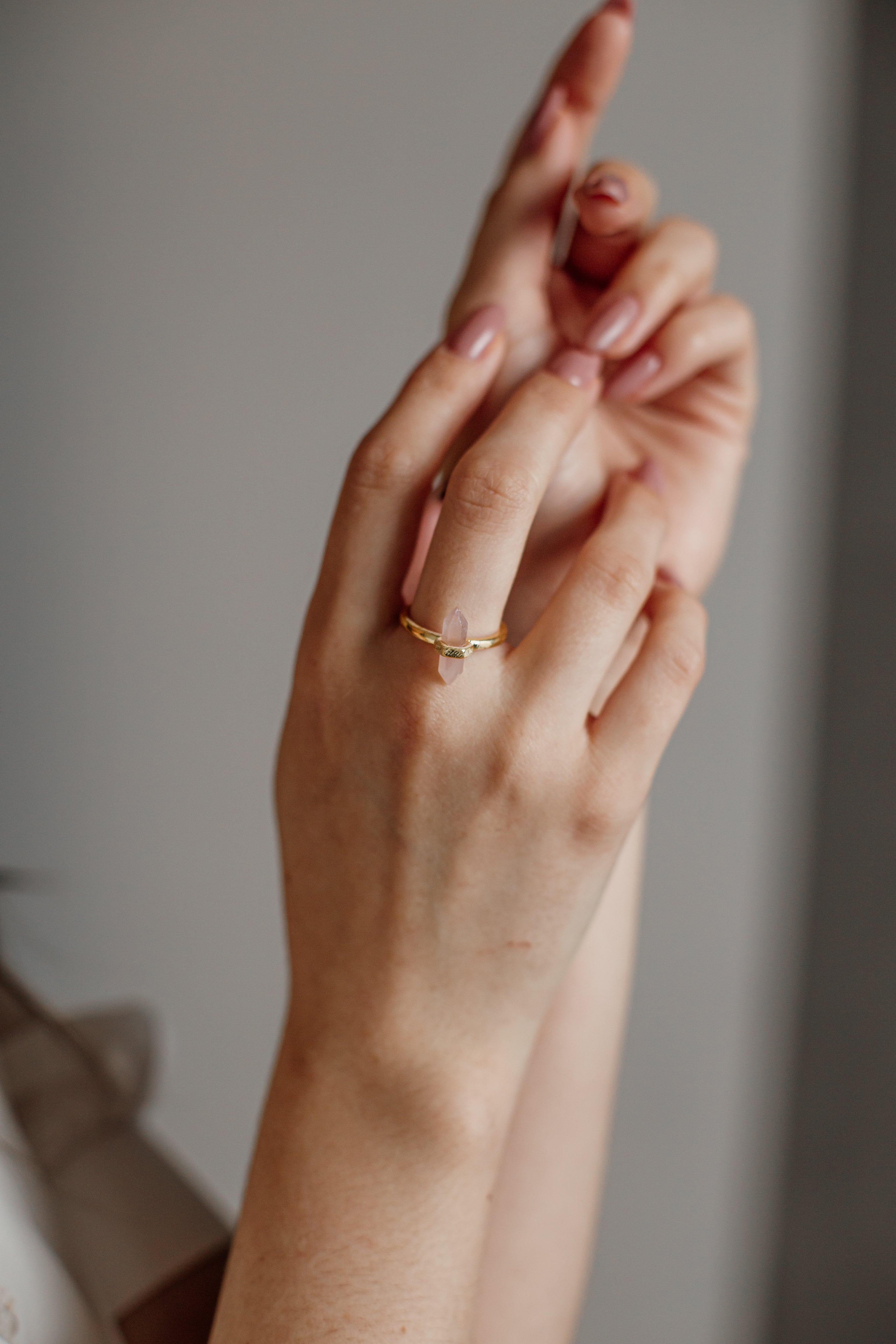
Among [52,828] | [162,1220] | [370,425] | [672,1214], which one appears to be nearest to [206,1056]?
[52,828]

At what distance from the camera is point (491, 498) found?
0.42m

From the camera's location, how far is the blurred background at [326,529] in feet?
2.98

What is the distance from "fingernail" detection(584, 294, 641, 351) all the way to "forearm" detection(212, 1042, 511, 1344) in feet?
1.44

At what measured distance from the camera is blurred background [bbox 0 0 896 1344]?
2.98 feet

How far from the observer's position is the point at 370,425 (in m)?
1.05

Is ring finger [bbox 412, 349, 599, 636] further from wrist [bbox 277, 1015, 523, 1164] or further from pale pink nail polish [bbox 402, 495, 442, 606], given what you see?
wrist [bbox 277, 1015, 523, 1164]

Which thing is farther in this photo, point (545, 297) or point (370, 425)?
point (370, 425)

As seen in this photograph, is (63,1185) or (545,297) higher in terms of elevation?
(545,297)

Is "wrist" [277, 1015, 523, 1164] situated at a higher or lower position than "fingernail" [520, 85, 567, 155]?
lower

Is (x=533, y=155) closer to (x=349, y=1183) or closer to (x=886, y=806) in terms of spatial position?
(x=349, y=1183)

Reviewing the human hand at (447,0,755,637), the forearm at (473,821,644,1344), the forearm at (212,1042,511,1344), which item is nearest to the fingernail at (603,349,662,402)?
the human hand at (447,0,755,637)

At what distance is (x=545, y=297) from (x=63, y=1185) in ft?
2.27

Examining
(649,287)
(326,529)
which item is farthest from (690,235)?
(326,529)

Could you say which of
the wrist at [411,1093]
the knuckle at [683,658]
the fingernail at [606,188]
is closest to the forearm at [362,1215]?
the wrist at [411,1093]
